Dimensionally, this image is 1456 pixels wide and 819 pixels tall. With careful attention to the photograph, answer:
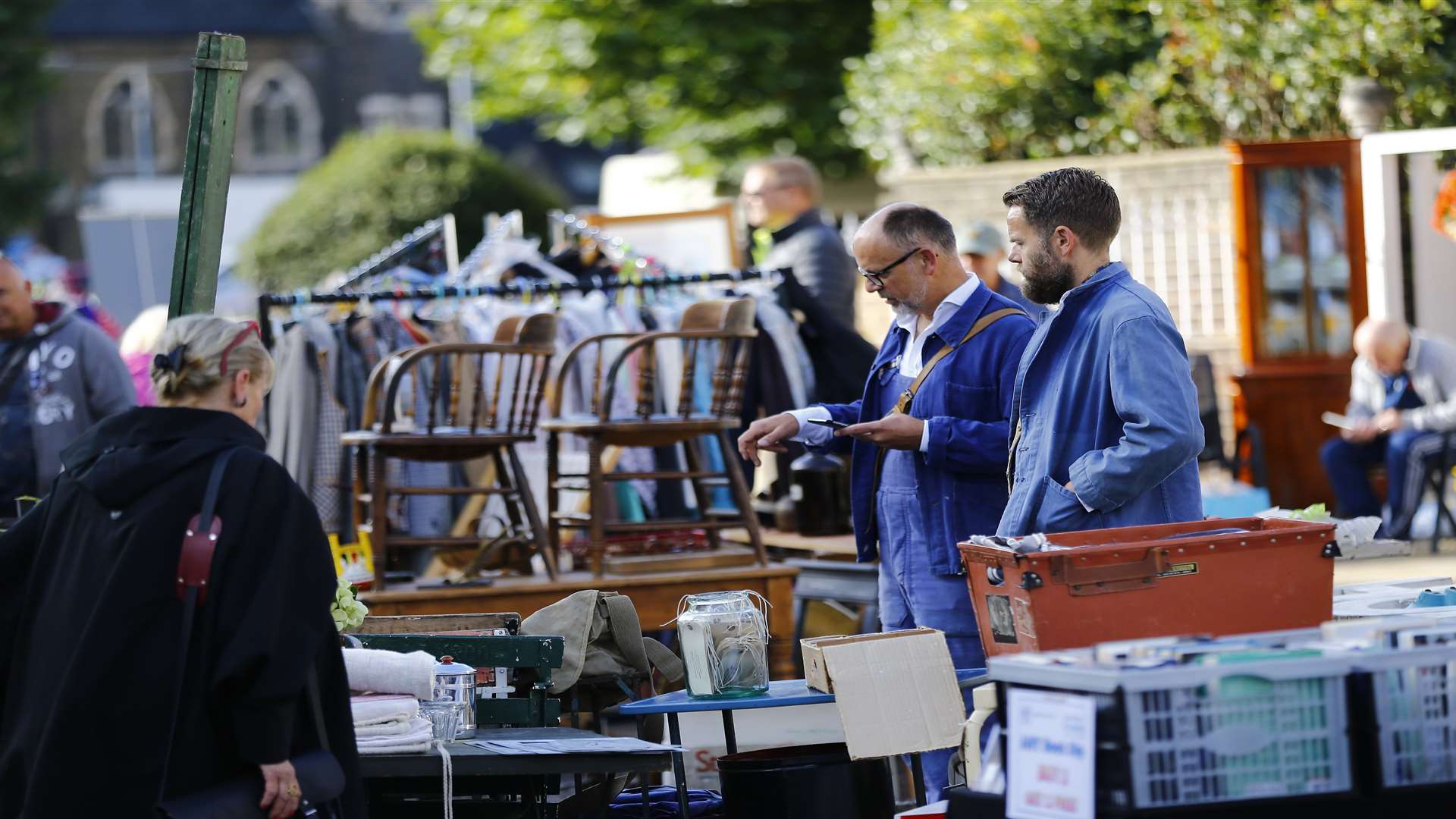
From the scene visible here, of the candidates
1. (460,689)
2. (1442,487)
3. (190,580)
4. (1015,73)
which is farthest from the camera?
(1015,73)

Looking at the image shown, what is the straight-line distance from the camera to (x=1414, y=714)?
3219mm

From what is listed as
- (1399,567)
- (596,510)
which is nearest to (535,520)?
(596,510)

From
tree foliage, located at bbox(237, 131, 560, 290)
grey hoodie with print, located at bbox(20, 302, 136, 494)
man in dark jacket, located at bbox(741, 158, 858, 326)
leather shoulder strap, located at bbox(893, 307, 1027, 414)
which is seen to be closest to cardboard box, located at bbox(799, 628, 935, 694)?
leather shoulder strap, located at bbox(893, 307, 1027, 414)

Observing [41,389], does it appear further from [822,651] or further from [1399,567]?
[1399,567]

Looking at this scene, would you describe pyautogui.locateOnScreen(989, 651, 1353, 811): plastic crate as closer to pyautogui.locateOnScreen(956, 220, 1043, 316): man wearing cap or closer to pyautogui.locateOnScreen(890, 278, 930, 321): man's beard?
pyautogui.locateOnScreen(890, 278, 930, 321): man's beard

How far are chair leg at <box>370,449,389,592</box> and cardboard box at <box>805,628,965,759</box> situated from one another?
2701mm

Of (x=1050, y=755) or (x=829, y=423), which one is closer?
(x=1050, y=755)

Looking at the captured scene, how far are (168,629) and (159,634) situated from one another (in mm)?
19

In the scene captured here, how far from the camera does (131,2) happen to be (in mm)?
51031

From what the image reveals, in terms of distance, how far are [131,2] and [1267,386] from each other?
4526cm

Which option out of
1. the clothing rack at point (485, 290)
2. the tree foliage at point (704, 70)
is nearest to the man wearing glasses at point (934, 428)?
the clothing rack at point (485, 290)

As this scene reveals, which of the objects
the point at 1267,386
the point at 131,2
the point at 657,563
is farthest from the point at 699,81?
the point at 131,2

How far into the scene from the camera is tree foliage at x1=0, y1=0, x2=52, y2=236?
110 ft

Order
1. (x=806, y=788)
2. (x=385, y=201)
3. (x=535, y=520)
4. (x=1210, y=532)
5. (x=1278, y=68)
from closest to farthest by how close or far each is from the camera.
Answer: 1. (x=1210, y=532)
2. (x=806, y=788)
3. (x=535, y=520)
4. (x=1278, y=68)
5. (x=385, y=201)
